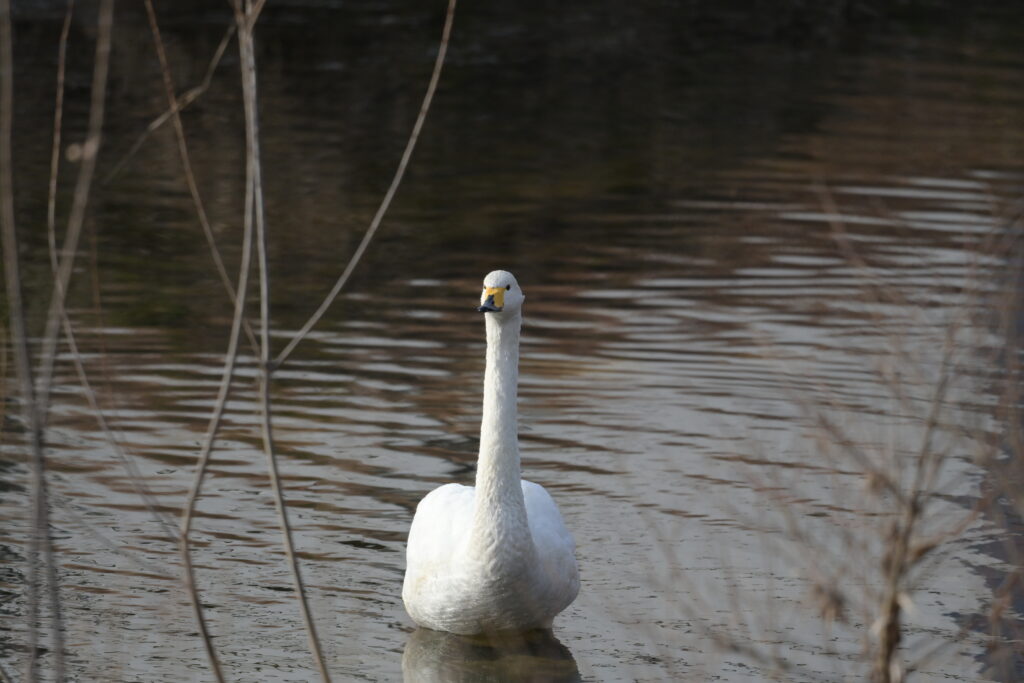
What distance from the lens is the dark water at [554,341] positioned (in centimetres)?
613

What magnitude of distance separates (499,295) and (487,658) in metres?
1.31

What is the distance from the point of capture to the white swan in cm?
566

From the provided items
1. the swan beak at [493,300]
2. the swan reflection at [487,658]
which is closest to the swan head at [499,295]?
the swan beak at [493,300]

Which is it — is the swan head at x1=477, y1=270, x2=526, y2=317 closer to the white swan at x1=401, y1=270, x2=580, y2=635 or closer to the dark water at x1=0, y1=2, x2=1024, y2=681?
the white swan at x1=401, y1=270, x2=580, y2=635

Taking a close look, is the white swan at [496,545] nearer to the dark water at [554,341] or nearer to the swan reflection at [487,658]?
the swan reflection at [487,658]

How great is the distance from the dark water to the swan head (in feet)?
3.28

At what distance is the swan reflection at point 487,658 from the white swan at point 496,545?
115 millimetres

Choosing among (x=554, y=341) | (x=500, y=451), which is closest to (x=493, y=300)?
(x=500, y=451)

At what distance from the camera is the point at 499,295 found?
5.81 meters

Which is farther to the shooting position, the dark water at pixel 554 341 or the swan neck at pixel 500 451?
the dark water at pixel 554 341

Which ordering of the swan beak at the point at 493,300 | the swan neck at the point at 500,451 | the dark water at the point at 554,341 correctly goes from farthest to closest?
the dark water at the point at 554,341 < the swan beak at the point at 493,300 < the swan neck at the point at 500,451

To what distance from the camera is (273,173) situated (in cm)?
1556

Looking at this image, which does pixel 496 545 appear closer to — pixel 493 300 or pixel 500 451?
pixel 500 451

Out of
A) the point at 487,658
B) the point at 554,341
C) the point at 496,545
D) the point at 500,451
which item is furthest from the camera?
the point at 554,341
